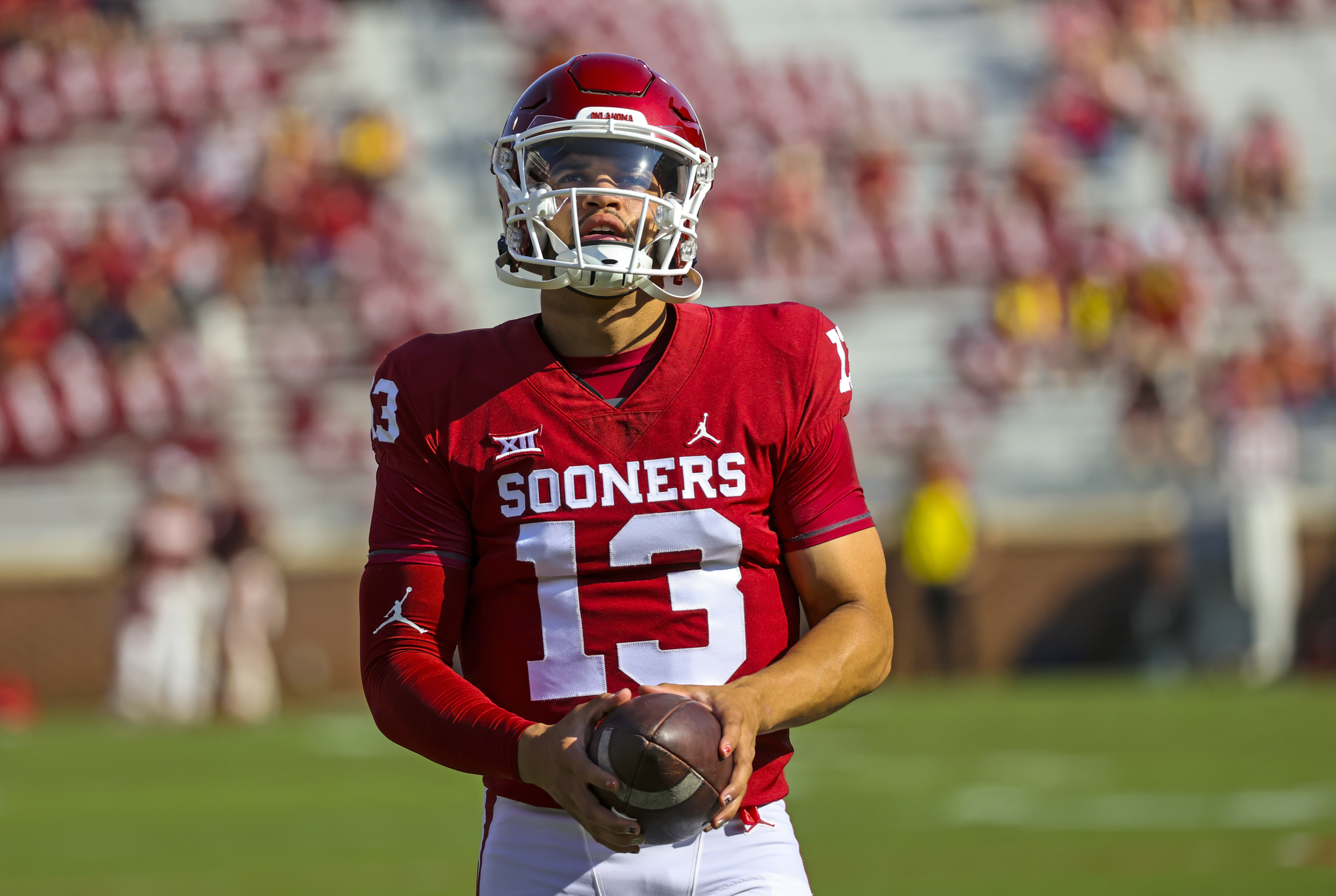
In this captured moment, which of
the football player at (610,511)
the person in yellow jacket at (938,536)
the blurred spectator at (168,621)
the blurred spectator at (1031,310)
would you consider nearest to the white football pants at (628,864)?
the football player at (610,511)

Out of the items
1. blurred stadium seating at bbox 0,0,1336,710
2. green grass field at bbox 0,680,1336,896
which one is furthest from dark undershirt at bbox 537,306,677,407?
blurred stadium seating at bbox 0,0,1336,710

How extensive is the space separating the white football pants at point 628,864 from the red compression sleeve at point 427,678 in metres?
0.16

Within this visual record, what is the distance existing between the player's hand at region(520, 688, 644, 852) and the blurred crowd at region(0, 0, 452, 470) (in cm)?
1315

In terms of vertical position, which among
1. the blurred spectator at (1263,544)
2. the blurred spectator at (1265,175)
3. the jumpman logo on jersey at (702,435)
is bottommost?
the blurred spectator at (1263,544)

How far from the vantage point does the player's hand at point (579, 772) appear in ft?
7.65

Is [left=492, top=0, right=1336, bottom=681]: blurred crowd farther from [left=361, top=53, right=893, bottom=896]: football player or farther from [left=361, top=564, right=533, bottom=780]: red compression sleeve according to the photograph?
[left=361, top=564, right=533, bottom=780]: red compression sleeve

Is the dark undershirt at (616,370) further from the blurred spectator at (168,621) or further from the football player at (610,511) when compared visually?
the blurred spectator at (168,621)

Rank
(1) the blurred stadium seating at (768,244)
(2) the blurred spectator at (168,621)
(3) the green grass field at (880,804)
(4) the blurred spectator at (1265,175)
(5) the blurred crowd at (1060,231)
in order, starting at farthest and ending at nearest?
(4) the blurred spectator at (1265,175) < (1) the blurred stadium seating at (768,244) < (5) the blurred crowd at (1060,231) < (2) the blurred spectator at (168,621) < (3) the green grass field at (880,804)

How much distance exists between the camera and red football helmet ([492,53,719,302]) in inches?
105

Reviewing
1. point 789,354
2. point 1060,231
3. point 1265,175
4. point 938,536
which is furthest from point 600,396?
point 1265,175

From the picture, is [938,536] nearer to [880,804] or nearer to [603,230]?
[880,804]

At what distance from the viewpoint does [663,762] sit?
90.8 inches

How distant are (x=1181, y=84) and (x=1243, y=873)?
1360cm

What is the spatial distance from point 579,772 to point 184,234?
1499 cm
